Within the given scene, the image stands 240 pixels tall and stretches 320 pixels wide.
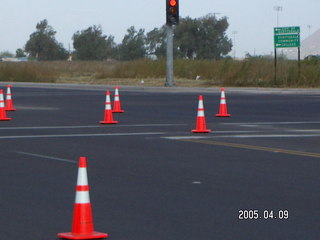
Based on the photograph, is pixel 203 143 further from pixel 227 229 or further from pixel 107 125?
pixel 227 229

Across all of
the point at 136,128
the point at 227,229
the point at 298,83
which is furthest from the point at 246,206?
the point at 298,83

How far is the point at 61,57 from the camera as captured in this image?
456 ft

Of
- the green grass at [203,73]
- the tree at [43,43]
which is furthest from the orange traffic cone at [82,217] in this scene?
the tree at [43,43]

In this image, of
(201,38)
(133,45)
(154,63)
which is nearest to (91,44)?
(133,45)

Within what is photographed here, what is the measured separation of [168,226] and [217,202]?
1.58 meters

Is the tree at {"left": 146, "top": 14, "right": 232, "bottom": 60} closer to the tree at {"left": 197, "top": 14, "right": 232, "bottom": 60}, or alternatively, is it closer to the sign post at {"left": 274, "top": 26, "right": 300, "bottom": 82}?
the tree at {"left": 197, "top": 14, "right": 232, "bottom": 60}

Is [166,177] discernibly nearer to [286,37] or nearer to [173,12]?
[173,12]

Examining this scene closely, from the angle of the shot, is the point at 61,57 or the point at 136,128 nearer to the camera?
the point at 136,128

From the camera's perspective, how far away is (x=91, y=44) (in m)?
128

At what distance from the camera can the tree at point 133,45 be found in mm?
120000

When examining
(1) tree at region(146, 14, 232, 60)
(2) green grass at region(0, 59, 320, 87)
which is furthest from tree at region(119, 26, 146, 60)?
(2) green grass at region(0, 59, 320, 87)

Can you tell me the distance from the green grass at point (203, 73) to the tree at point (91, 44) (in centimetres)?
6041

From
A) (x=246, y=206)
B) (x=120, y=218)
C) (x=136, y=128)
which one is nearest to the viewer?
(x=120, y=218)

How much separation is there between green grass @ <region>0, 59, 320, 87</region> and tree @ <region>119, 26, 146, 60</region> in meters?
53.0
